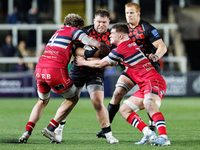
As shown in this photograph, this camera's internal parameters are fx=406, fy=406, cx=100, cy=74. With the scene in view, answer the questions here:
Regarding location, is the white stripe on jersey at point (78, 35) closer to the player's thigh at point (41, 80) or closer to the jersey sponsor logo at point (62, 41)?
the jersey sponsor logo at point (62, 41)

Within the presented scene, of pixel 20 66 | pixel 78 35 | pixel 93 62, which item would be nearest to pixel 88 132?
pixel 93 62

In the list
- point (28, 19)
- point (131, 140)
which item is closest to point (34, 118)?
point (131, 140)

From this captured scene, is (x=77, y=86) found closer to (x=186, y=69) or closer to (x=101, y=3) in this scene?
(x=186, y=69)

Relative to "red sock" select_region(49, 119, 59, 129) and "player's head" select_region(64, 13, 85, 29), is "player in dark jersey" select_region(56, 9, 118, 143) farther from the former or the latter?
"player's head" select_region(64, 13, 85, 29)

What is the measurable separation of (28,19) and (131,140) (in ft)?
44.6

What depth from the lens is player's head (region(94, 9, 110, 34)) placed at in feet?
21.3

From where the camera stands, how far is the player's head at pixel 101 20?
6.50 m

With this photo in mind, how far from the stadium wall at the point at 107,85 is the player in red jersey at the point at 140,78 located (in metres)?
9.66

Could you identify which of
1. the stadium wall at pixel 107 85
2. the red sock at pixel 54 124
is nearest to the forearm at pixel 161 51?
the red sock at pixel 54 124

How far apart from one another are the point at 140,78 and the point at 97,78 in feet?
3.20

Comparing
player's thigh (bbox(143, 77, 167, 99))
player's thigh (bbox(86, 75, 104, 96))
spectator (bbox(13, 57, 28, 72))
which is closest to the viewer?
player's thigh (bbox(143, 77, 167, 99))

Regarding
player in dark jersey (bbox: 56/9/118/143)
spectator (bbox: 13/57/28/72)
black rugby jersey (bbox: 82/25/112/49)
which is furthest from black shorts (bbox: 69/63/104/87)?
spectator (bbox: 13/57/28/72)

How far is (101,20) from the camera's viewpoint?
21.4ft

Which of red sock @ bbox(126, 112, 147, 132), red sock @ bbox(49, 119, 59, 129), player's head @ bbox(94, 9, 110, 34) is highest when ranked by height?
player's head @ bbox(94, 9, 110, 34)
